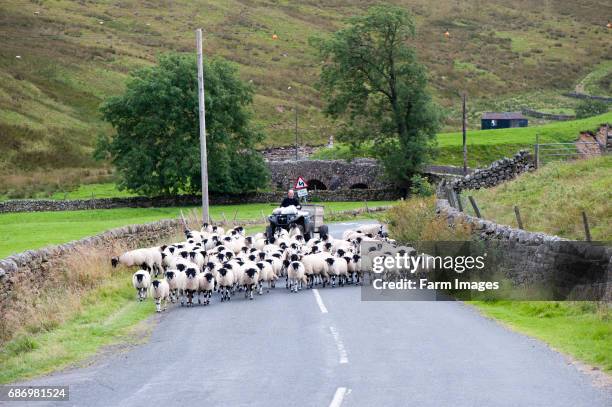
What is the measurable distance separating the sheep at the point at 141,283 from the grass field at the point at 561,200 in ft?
35.5

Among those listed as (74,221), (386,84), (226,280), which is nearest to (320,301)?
(226,280)

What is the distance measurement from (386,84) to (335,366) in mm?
64542

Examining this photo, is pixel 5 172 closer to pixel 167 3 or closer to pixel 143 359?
pixel 143 359

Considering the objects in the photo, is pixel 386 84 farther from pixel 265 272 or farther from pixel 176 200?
pixel 265 272

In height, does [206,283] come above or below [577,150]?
below

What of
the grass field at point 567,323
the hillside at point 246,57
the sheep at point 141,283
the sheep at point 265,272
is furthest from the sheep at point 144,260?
the hillside at point 246,57

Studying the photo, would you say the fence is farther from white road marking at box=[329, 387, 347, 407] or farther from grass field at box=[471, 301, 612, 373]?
white road marking at box=[329, 387, 347, 407]

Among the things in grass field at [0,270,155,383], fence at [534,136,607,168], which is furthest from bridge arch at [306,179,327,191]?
grass field at [0,270,155,383]

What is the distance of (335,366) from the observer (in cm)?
1475

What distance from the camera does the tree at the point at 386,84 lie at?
244 feet

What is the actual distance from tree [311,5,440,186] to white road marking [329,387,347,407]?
199 feet

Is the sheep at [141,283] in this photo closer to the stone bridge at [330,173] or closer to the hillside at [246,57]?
the stone bridge at [330,173]

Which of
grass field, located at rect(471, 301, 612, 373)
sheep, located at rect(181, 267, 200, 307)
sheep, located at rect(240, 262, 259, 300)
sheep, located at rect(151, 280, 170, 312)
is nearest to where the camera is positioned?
grass field, located at rect(471, 301, 612, 373)

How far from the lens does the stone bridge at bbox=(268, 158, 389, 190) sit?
271ft
